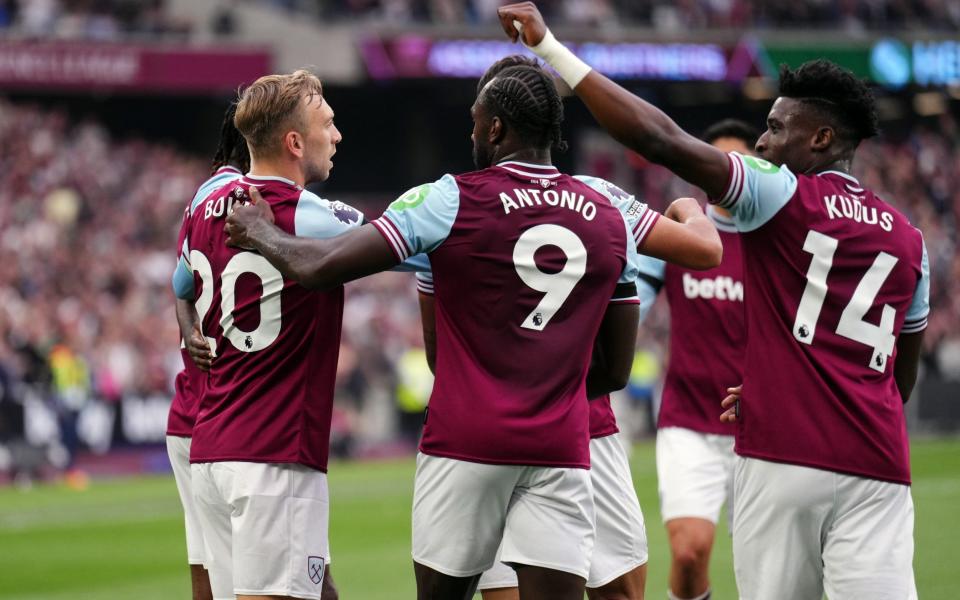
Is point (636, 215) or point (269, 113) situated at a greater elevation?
point (269, 113)

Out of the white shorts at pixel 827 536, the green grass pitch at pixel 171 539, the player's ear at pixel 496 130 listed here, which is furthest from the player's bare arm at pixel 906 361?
the green grass pitch at pixel 171 539

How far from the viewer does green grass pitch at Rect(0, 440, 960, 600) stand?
35.4ft

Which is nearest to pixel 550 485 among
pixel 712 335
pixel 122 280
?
pixel 712 335

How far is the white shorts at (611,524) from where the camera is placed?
238 inches

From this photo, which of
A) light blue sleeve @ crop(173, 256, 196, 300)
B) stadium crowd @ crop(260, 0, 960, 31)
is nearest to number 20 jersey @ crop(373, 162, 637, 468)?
light blue sleeve @ crop(173, 256, 196, 300)

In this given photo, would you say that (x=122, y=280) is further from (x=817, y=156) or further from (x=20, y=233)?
(x=817, y=156)

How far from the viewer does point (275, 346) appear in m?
5.04

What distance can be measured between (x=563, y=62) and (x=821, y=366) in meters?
1.40

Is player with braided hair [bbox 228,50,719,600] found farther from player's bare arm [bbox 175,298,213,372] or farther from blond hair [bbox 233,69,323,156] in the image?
player's bare arm [bbox 175,298,213,372]

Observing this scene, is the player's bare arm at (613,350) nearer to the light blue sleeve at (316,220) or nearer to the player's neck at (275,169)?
the light blue sleeve at (316,220)

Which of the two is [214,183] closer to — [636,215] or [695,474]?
[636,215]

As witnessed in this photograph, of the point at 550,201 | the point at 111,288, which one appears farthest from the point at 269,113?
the point at 111,288

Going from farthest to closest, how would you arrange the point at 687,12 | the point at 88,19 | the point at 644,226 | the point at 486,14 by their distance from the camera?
the point at 687,12 < the point at 486,14 < the point at 88,19 < the point at 644,226

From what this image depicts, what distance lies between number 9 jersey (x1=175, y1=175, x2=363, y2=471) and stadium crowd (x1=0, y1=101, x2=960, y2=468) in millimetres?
14553
